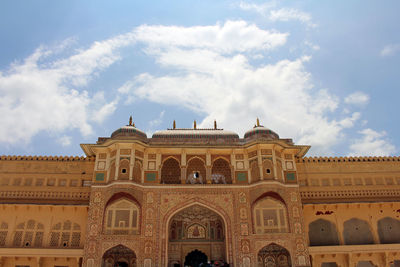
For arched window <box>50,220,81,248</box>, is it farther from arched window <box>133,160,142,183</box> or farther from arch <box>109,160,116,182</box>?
arched window <box>133,160,142,183</box>

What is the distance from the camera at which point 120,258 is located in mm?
19609

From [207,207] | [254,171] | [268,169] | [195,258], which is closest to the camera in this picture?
[207,207]

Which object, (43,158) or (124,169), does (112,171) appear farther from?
(43,158)

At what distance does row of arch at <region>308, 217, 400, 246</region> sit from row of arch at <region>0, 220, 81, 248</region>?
1484 cm

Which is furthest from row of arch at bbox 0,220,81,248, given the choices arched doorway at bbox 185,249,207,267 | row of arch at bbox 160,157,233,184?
arched doorway at bbox 185,249,207,267

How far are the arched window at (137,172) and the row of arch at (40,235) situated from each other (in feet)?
15.4

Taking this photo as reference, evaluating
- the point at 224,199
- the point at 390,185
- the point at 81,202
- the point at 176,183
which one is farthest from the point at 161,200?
the point at 390,185

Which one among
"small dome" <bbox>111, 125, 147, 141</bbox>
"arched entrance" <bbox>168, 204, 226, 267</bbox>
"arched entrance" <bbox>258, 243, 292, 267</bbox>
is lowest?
"arched entrance" <bbox>258, 243, 292, 267</bbox>

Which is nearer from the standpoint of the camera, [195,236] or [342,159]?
[195,236]

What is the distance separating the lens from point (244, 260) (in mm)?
Answer: 18297

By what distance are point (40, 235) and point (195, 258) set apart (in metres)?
9.59

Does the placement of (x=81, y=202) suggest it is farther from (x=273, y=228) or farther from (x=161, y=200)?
(x=273, y=228)

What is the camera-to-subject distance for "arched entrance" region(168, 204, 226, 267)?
66.9ft

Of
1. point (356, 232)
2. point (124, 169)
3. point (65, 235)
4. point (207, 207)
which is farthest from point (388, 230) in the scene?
point (65, 235)
